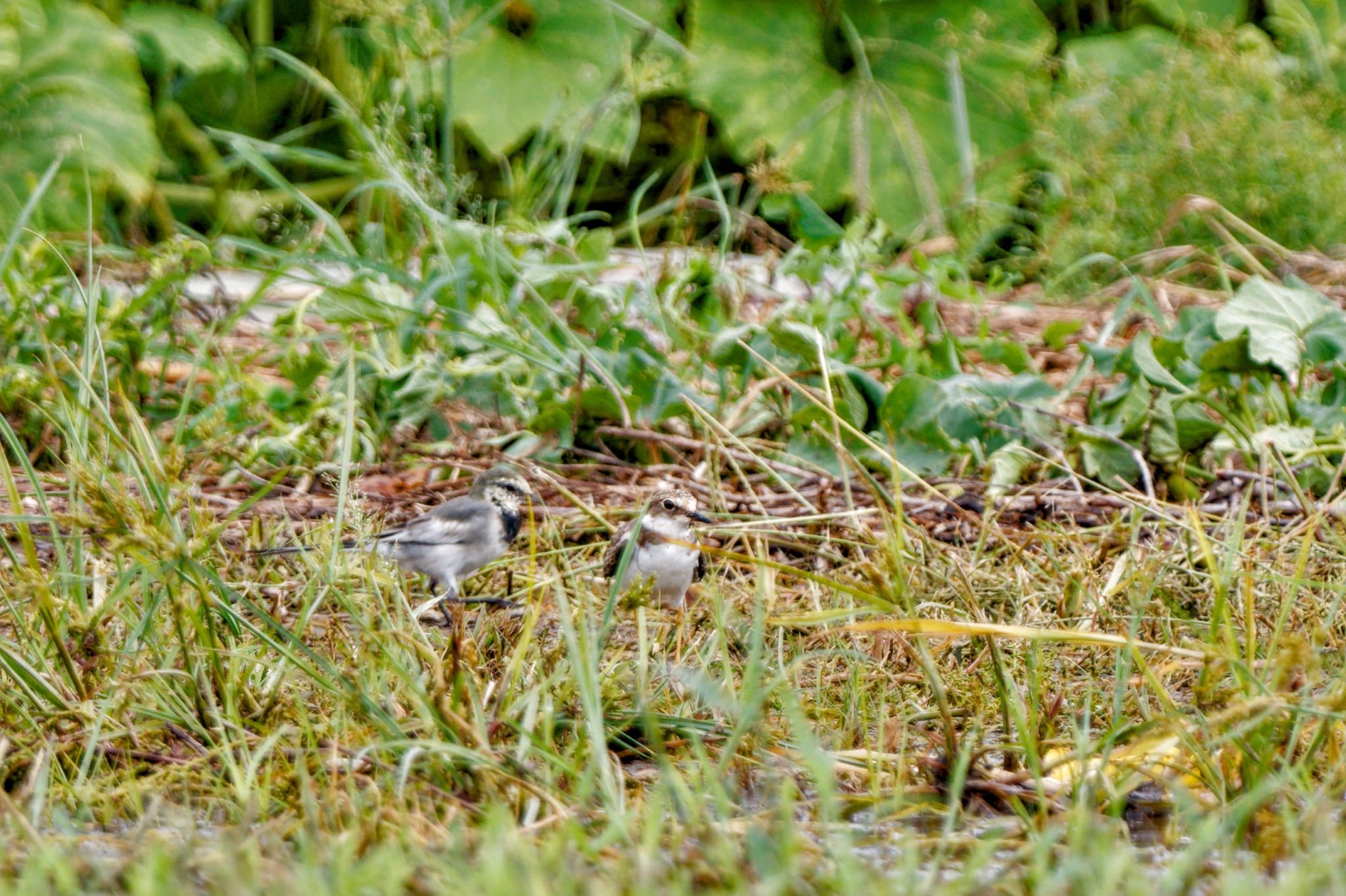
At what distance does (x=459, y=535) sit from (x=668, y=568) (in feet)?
1.58

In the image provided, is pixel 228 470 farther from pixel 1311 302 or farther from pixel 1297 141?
pixel 1297 141

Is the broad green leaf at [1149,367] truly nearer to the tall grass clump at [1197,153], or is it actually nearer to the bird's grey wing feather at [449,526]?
the bird's grey wing feather at [449,526]

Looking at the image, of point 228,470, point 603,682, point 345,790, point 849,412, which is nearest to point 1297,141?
point 849,412

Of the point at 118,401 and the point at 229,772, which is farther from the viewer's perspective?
the point at 118,401

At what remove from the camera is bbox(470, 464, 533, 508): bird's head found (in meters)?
3.71

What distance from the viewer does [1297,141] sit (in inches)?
224

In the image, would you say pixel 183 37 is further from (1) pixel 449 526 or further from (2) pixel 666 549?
(2) pixel 666 549

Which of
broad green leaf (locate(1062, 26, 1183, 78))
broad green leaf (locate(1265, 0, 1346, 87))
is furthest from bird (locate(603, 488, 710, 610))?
broad green leaf (locate(1062, 26, 1183, 78))

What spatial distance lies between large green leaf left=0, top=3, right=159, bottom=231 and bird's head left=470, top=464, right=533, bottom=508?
323cm

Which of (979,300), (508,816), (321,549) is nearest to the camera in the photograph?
(508,816)

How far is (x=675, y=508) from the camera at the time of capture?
357 cm

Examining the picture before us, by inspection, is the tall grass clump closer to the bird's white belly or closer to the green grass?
the green grass

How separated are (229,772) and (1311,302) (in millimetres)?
2899

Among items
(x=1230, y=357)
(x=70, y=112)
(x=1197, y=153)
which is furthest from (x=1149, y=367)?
(x=70, y=112)
